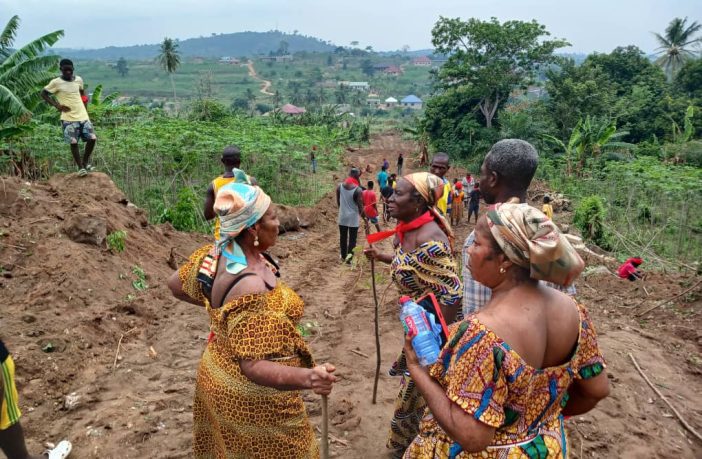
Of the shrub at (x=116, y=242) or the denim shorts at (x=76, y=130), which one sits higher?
the denim shorts at (x=76, y=130)

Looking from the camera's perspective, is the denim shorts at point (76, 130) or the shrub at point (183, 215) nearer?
the denim shorts at point (76, 130)

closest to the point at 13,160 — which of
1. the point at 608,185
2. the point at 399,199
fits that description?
the point at 399,199

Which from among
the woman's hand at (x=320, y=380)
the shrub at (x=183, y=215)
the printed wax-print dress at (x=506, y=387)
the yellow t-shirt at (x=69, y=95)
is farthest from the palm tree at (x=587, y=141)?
the woman's hand at (x=320, y=380)

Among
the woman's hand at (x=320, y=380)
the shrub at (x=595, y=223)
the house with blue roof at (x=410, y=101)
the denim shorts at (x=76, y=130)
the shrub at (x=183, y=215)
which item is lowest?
the house with blue roof at (x=410, y=101)

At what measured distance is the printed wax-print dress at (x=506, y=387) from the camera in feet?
5.08

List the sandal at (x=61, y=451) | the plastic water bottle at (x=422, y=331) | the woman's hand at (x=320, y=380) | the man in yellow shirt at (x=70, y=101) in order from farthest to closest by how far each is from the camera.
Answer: the man in yellow shirt at (x=70, y=101)
the sandal at (x=61, y=451)
the woman's hand at (x=320, y=380)
the plastic water bottle at (x=422, y=331)

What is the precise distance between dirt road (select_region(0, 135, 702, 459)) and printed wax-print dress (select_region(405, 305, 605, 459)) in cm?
196

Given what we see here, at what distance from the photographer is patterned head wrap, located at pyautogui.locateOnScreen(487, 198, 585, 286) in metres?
1.55

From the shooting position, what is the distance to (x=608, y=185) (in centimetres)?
1499

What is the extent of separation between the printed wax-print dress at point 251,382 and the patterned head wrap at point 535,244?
0.97m

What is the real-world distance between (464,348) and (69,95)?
716 centimetres

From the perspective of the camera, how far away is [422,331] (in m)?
1.79

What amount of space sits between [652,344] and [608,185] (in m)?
11.0

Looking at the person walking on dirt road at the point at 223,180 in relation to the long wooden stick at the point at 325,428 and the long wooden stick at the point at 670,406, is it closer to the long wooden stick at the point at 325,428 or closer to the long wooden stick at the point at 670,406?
the long wooden stick at the point at 325,428
